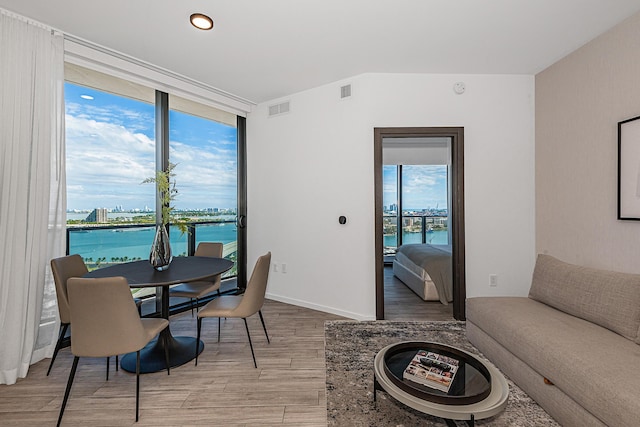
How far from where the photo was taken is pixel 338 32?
8.35 feet

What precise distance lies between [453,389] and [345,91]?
10.1ft

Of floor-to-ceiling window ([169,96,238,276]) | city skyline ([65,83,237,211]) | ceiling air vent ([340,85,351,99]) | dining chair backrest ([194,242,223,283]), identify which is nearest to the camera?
city skyline ([65,83,237,211])

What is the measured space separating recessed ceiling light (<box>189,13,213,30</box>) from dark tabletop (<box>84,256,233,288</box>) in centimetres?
200

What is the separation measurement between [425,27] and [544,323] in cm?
243

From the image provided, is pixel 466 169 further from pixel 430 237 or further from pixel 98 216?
pixel 98 216

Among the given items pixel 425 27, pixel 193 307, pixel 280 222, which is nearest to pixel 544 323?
pixel 425 27

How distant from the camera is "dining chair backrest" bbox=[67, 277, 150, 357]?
174 centimetres

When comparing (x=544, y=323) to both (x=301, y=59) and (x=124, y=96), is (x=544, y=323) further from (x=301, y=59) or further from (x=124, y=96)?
(x=124, y=96)

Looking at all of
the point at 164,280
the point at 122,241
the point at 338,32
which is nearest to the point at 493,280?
A: the point at 338,32

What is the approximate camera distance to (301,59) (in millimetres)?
3020

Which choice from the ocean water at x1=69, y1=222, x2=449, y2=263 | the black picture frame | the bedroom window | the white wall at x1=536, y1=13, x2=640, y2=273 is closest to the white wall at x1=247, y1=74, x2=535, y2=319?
the white wall at x1=536, y1=13, x2=640, y2=273

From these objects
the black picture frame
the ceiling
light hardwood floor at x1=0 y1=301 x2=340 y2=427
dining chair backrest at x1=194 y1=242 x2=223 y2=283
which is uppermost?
the ceiling

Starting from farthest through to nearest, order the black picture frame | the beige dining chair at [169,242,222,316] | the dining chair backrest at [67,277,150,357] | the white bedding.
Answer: the white bedding → the beige dining chair at [169,242,222,316] → the black picture frame → the dining chair backrest at [67,277,150,357]

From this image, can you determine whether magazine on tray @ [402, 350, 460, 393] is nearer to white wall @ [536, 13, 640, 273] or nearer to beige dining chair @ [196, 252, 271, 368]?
beige dining chair @ [196, 252, 271, 368]
